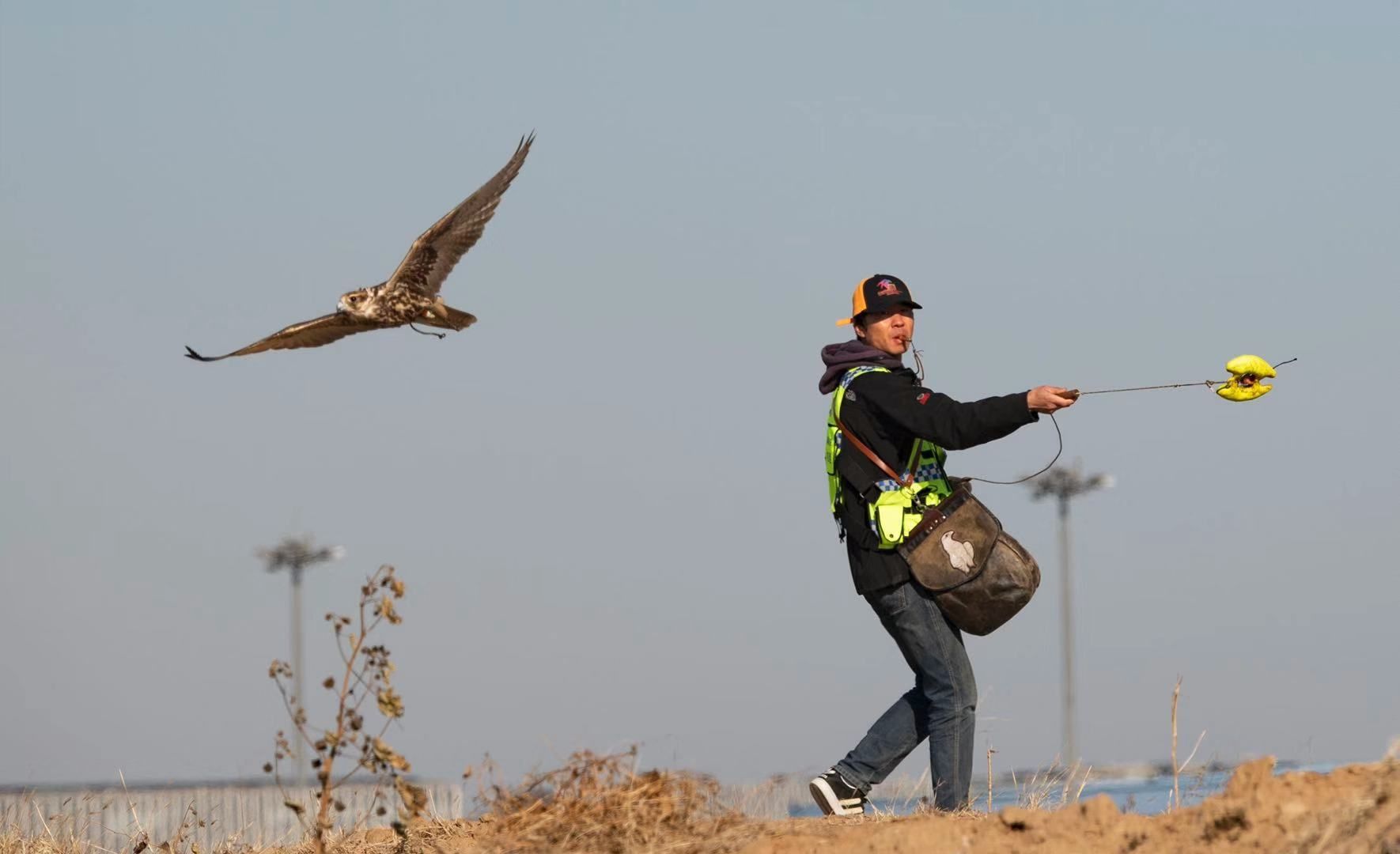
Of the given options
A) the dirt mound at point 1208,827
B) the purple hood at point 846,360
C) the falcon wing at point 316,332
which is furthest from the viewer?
the falcon wing at point 316,332

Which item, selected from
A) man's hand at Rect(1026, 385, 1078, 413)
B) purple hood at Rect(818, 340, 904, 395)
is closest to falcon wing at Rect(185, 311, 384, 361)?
purple hood at Rect(818, 340, 904, 395)

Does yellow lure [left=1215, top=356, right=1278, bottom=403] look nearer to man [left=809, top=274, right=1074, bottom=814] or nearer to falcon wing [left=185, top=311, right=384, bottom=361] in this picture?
man [left=809, top=274, right=1074, bottom=814]

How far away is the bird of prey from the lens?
8.84m

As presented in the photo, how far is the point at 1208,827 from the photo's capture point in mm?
5102

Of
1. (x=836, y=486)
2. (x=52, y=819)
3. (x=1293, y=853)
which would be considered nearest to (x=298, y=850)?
(x=52, y=819)

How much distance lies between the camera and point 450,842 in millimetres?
6625

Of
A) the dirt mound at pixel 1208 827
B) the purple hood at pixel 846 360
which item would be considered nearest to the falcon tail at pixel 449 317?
the purple hood at pixel 846 360

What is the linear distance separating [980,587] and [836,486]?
71 cm

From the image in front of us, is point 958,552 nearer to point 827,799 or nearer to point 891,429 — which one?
point 891,429

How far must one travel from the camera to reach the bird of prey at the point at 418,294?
884cm

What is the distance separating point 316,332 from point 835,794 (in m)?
3.50

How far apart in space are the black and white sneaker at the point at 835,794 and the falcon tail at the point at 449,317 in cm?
318

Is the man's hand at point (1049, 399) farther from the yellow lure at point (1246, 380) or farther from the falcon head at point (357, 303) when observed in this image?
the falcon head at point (357, 303)

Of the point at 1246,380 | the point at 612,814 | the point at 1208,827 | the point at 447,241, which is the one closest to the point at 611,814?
the point at 612,814
